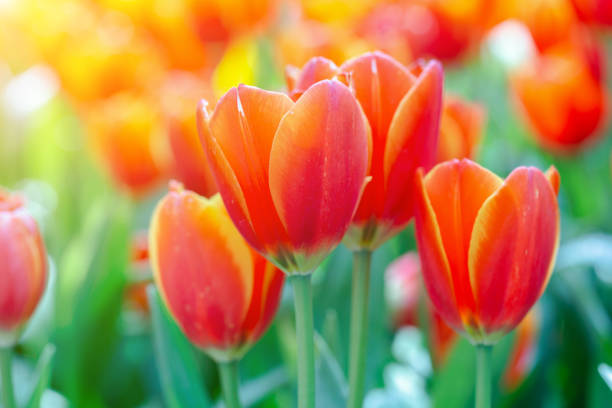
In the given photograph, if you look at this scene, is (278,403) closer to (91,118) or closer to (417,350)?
(417,350)

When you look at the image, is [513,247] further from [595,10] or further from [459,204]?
[595,10]

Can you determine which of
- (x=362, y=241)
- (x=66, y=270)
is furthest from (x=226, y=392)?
(x=66, y=270)

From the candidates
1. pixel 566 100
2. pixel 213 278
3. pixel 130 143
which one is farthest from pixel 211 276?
pixel 566 100

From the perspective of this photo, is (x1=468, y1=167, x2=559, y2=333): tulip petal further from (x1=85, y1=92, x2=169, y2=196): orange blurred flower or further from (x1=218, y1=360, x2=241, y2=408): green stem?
(x1=85, y1=92, x2=169, y2=196): orange blurred flower

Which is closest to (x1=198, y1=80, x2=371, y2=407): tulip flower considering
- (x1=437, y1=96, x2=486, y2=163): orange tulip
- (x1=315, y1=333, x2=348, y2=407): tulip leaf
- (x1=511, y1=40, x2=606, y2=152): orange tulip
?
(x1=315, y1=333, x2=348, y2=407): tulip leaf

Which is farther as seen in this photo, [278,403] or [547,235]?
[278,403]

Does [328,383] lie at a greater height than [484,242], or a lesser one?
lesser

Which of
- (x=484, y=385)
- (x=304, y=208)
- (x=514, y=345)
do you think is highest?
(x=304, y=208)
